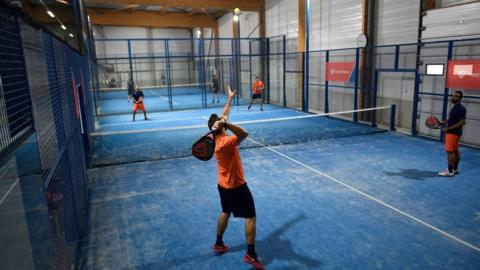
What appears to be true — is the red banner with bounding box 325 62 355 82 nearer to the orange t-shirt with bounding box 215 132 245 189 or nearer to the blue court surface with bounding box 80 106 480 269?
the blue court surface with bounding box 80 106 480 269

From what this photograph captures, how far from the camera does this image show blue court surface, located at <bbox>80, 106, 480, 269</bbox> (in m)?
5.09

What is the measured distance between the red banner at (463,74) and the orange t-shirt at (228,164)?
8873 millimetres

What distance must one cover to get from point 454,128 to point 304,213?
4183mm

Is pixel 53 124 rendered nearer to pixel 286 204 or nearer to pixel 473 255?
pixel 286 204

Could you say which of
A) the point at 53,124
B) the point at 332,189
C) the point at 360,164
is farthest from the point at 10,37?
the point at 360,164

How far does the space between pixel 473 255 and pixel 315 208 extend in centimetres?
255

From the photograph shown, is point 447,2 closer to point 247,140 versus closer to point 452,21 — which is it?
point 452,21

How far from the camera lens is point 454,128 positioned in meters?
7.88

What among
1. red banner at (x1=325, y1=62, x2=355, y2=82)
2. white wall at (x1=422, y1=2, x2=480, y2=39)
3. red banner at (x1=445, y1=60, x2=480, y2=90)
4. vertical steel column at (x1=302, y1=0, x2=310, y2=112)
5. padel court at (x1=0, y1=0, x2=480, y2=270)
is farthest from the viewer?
vertical steel column at (x1=302, y1=0, x2=310, y2=112)

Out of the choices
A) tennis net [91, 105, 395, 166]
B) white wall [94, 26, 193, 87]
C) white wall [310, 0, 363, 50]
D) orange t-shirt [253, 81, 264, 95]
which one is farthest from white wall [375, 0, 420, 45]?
white wall [94, 26, 193, 87]

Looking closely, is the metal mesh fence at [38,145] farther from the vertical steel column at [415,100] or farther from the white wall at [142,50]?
the white wall at [142,50]

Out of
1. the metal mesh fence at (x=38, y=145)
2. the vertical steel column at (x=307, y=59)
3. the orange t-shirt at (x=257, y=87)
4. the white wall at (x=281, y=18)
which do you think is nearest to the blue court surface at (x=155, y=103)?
the orange t-shirt at (x=257, y=87)

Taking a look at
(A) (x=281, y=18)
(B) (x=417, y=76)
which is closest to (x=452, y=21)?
(B) (x=417, y=76)

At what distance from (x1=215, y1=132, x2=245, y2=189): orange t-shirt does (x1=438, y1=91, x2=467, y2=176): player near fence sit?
5.73 m
